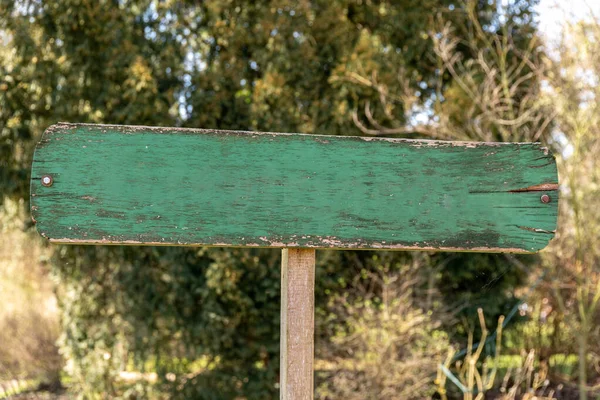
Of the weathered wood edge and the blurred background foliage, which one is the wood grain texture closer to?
the weathered wood edge

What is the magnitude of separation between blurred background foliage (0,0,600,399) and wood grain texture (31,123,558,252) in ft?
14.2

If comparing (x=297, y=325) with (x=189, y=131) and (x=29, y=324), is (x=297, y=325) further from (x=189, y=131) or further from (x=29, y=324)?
(x=29, y=324)

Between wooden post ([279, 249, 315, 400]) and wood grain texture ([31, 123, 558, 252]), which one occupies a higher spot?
wood grain texture ([31, 123, 558, 252])

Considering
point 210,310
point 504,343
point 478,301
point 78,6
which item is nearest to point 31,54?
point 78,6

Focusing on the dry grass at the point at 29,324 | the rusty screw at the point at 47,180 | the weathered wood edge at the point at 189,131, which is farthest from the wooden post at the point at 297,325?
the dry grass at the point at 29,324

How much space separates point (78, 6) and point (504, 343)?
4.73m

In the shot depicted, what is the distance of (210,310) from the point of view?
597 centimetres

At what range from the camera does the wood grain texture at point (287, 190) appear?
4.67 ft

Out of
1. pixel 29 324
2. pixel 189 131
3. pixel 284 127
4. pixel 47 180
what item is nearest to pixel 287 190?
pixel 189 131

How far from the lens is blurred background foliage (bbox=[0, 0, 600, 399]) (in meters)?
6.00

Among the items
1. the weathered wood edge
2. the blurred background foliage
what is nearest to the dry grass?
the blurred background foliage

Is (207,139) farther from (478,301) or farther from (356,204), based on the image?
(478,301)

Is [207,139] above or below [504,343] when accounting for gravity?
above

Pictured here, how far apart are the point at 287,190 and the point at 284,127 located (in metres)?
4.66
